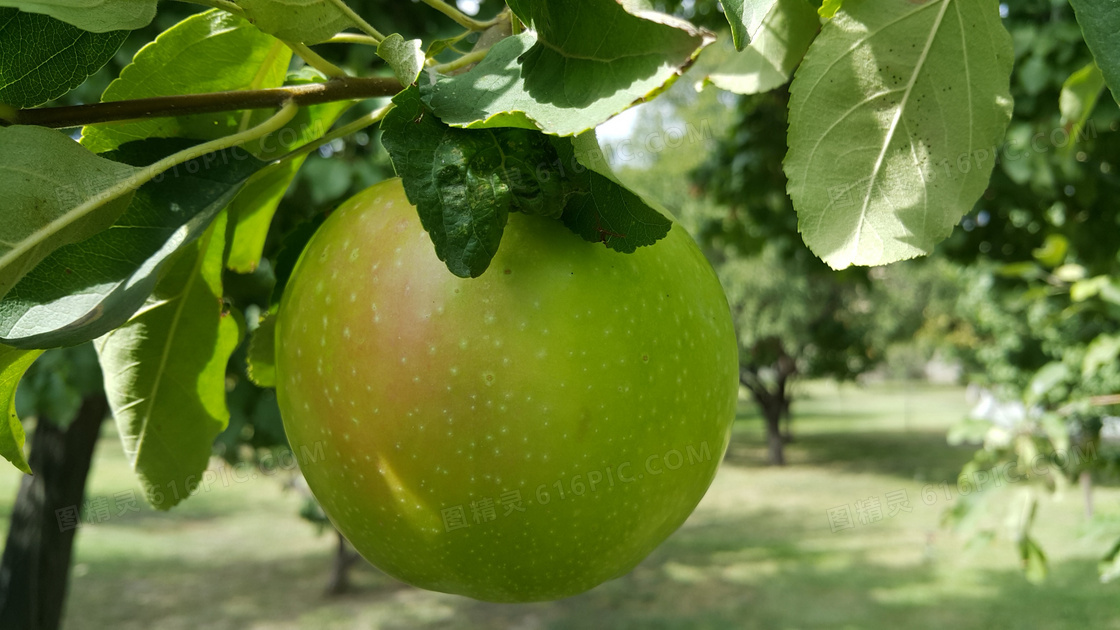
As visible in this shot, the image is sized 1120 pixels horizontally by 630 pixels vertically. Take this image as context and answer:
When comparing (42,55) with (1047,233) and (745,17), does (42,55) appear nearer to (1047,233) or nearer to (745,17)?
(745,17)

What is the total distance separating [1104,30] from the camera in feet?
1.37

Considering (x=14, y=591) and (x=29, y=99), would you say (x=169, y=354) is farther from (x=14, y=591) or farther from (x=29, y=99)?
(x=14, y=591)

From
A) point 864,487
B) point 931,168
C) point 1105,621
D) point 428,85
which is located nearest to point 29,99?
point 428,85

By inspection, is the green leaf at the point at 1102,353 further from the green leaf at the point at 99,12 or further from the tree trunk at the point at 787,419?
the tree trunk at the point at 787,419

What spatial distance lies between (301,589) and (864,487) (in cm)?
811

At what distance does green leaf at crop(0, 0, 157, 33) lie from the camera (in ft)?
1.35

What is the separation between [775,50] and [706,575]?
8518 mm

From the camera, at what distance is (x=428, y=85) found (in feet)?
1.44

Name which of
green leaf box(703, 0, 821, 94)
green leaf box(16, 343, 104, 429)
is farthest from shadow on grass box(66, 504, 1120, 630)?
green leaf box(703, 0, 821, 94)

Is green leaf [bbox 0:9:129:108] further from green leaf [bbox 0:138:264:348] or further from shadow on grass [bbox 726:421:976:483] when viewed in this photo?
shadow on grass [bbox 726:421:976:483]

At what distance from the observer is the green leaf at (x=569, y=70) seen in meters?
0.37

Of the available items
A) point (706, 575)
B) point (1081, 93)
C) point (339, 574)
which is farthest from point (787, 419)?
point (1081, 93)

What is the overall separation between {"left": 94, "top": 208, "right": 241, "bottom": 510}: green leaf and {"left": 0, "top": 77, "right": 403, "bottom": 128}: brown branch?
0.17m

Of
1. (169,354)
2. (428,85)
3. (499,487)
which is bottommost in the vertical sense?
(499,487)
